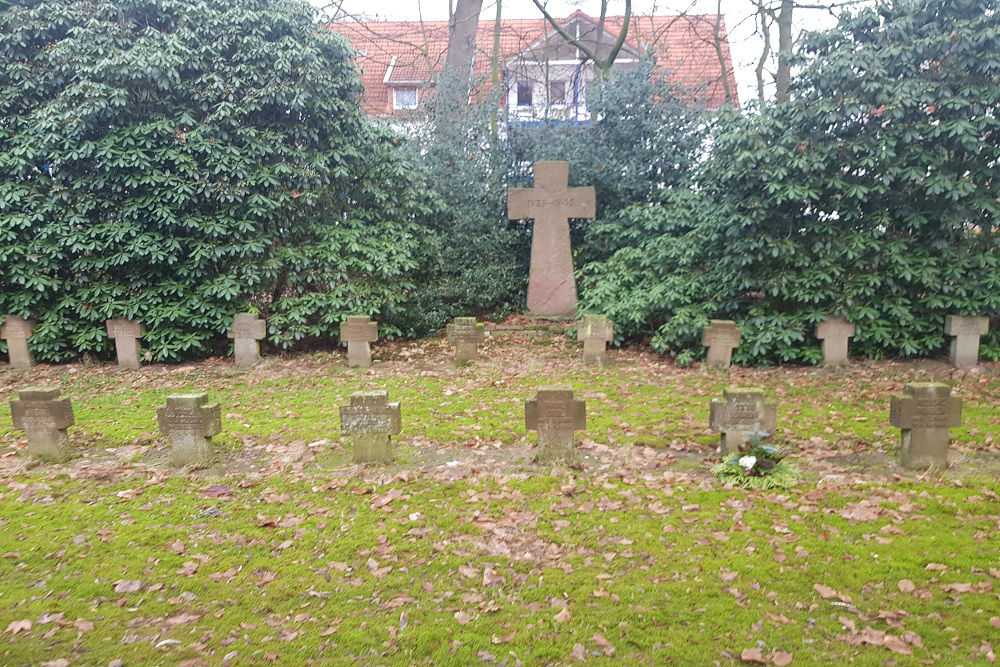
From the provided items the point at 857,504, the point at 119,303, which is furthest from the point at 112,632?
the point at 119,303

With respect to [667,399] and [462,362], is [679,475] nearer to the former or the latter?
[667,399]

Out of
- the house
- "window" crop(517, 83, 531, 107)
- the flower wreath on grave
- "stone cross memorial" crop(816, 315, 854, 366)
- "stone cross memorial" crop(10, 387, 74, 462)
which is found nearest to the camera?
the flower wreath on grave

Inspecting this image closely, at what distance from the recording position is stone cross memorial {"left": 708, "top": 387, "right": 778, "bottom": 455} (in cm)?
521

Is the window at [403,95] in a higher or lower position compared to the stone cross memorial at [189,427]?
higher

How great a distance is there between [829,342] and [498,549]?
6.27 metres

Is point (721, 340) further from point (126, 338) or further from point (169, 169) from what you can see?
point (126, 338)

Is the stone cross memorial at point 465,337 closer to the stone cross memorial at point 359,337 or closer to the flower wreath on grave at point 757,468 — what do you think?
the stone cross memorial at point 359,337

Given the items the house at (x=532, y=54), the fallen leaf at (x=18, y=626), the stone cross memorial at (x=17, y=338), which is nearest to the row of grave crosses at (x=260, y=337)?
the stone cross memorial at (x=17, y=338)

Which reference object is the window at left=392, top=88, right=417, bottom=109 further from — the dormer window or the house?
the dormer window

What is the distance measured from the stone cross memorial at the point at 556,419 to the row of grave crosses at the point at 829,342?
159 inches

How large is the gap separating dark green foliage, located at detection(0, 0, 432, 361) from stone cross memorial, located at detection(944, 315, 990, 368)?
719 centimetres

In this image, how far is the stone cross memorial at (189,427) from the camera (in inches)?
215

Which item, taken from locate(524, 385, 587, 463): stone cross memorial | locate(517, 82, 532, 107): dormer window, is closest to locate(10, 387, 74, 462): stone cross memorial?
locate(524, 385, 587, 463): stone cross memorial

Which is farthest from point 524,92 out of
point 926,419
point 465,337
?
point 926,419
